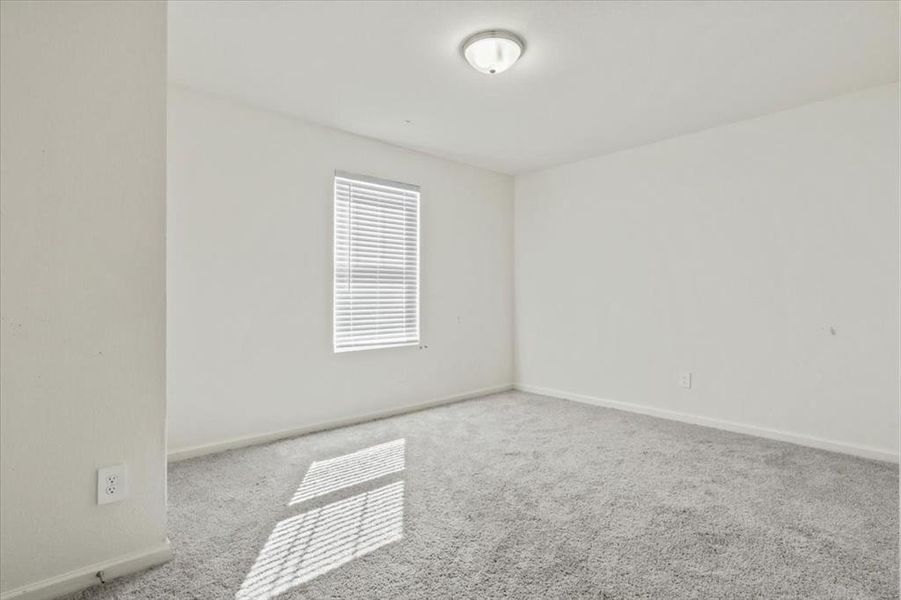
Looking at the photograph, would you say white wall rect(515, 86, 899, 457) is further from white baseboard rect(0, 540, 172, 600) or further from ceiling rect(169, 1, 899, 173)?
white baseboard rect(0, 540, 172, 600)

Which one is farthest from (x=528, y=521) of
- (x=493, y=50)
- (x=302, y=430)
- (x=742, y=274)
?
(x=742, y=274)

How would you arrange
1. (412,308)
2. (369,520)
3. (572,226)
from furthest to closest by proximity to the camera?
(572,226) < (412,308) < (369,520)

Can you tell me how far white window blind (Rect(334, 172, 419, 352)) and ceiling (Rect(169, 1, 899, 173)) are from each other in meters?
0.55

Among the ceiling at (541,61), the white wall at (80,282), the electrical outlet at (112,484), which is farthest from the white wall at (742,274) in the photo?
the electrical outlet at (112,484)

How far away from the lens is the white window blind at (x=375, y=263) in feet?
12.6

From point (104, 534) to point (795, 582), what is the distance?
99.1 inches

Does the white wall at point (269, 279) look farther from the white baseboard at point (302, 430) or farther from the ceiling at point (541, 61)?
the ceiling at point (541, 61)

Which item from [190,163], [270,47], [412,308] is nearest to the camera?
[270,47]

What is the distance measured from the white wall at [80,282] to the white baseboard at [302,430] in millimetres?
1299

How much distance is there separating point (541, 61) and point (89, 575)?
3105 mm

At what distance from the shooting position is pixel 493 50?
8.04ft

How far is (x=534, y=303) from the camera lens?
5059mm

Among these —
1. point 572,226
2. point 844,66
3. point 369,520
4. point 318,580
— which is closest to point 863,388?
point 844,66

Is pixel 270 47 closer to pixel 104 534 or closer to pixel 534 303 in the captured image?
pixel 104 534
